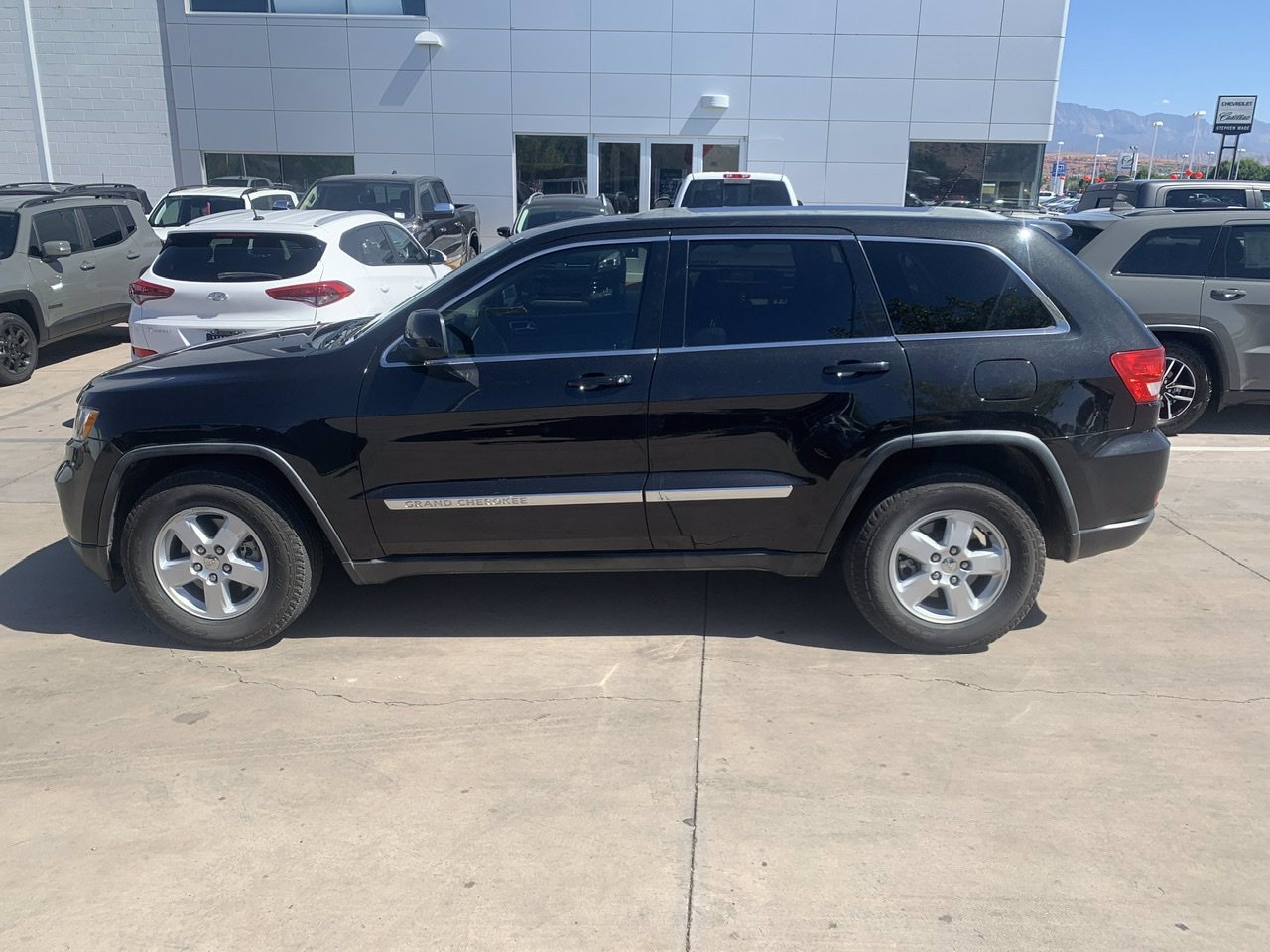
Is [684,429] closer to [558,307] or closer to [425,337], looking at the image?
[558,307]

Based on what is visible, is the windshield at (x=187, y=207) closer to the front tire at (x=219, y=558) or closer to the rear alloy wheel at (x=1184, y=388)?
the front tire at (x=219, y=558)

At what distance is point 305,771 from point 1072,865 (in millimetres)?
2542

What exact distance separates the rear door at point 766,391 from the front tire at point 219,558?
157 cm

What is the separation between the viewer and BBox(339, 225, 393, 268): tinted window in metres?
8.28

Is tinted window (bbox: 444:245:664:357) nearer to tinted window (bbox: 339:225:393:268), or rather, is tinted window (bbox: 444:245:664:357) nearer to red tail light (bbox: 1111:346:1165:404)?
red tail light (bbox: 1111:346:1165:404)

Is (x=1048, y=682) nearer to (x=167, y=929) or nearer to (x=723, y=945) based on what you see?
(x=723, y=945)

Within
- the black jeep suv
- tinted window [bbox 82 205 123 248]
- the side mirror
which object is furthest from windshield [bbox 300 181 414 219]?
the side mirror

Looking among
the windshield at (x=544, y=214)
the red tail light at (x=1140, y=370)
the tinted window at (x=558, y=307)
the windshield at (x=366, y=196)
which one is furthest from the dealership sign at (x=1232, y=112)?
the tinted window at (x=558, y=307)

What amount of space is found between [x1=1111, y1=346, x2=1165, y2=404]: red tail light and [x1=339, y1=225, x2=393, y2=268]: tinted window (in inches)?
229

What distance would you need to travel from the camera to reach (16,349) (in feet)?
34.4

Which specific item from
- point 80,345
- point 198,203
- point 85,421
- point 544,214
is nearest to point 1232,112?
point 544,214

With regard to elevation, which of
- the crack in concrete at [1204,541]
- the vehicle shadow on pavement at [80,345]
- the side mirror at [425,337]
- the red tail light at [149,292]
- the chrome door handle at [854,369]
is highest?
the side mirror at [425,337]

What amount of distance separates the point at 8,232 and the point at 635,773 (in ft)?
33.8

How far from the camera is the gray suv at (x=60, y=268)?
10500mm
